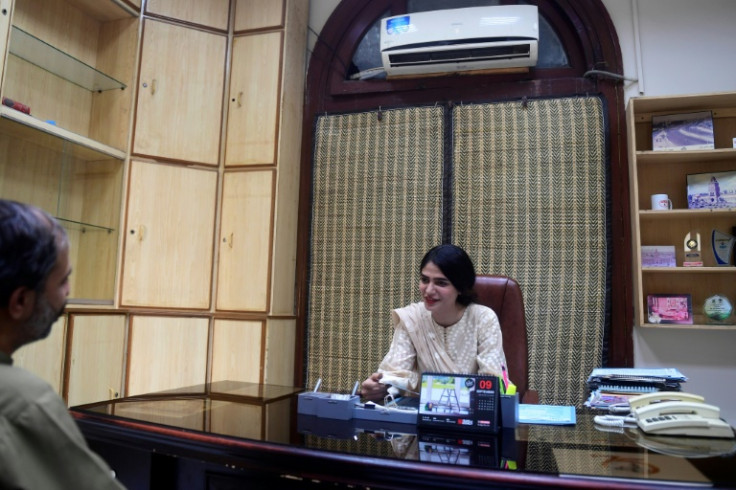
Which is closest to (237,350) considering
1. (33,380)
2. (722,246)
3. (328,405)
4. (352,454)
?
(328,405)

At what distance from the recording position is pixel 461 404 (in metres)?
1.30

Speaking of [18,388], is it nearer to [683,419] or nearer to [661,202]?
[683,419]

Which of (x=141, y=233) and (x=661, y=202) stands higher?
(x=661, y=202)

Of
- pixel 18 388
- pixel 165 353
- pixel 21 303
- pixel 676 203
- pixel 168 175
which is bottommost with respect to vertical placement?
pixel 165 353

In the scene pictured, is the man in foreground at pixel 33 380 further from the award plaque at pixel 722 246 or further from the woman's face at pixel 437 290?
the award plaque at pixel 722 246

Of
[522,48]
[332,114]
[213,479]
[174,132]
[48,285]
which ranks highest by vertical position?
[522,48]

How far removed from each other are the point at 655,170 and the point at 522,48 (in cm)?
100

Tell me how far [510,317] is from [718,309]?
4.37ft

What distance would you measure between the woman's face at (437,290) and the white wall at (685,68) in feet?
4.78

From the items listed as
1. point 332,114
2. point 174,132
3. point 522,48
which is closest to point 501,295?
point 522,48

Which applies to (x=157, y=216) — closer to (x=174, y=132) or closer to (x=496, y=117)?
(x=174, y=132)

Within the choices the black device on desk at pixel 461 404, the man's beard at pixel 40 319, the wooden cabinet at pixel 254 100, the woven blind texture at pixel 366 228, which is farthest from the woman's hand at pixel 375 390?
the wooden cabinet at pixel 254 100

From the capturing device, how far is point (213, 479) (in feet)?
3.78

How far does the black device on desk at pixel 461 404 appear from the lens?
1.27m
